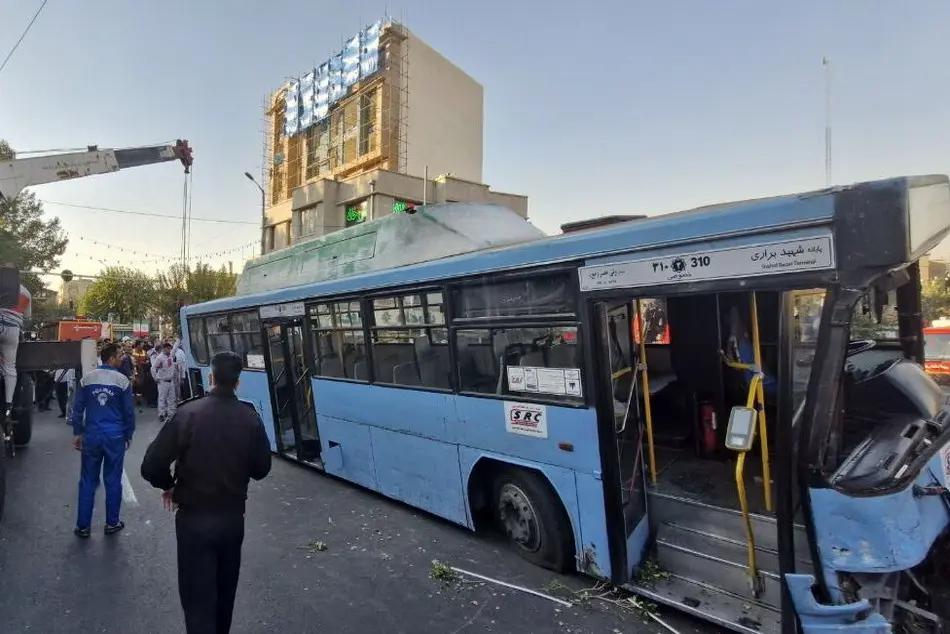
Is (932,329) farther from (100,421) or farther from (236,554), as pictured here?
(100,421)

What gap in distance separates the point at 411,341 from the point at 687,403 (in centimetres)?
295

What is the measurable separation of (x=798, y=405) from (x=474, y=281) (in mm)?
2547

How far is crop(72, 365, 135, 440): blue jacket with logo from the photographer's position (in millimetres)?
5098

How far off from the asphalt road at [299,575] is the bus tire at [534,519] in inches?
5.6

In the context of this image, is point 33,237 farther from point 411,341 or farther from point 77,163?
point 411,341

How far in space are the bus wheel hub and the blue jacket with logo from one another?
148 inches

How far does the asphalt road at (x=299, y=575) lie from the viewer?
3625 millimetres

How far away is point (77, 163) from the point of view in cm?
979

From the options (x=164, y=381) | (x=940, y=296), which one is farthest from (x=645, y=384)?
(x=940, y=296)

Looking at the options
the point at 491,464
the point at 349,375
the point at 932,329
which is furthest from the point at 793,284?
the point at 932,329

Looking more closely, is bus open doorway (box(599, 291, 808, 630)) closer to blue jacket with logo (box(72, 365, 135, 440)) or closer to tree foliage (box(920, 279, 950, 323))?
blue jacket with logo (box(72, 365, 135, 440))

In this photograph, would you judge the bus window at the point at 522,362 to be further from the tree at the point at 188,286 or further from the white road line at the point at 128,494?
the tree at the point at 188,286

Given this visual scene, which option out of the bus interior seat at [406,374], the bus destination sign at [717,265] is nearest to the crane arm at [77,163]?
the bus interior seat at [406,374]

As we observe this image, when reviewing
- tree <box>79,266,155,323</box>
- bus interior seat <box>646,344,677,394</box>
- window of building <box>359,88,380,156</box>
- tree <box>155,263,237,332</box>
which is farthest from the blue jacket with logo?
tree <box>79,266,155,323</box>
